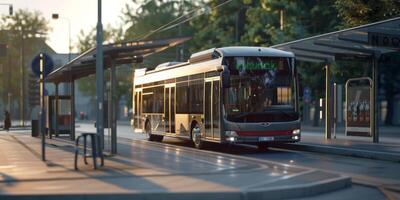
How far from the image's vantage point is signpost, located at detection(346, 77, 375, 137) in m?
25.0

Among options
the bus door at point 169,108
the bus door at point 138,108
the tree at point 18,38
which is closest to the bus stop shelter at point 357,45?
the bus door at point 169,108

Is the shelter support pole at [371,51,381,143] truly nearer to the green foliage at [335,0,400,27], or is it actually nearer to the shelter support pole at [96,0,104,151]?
the green foliage at [335,0,400,27]

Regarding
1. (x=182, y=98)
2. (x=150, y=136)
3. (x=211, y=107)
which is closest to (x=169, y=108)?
(x=182, y=98)

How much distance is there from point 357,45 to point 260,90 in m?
4.71

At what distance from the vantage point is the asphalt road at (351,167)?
40.3 ft

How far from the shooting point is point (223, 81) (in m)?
20.4

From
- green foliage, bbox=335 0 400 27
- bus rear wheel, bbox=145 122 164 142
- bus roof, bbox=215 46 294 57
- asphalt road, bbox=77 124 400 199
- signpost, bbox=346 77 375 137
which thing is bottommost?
asphalt road, bbox=77 124 400 199

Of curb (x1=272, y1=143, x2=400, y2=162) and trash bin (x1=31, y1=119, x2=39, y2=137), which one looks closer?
curb (x1=272, y1=143, x2=400, y2=162)

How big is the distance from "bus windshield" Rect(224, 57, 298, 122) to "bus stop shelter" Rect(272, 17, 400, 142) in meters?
2.07

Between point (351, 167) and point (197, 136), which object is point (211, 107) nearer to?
point (197, 136)

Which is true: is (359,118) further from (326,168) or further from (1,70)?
(1,70)

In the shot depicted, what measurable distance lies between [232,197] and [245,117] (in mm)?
10069

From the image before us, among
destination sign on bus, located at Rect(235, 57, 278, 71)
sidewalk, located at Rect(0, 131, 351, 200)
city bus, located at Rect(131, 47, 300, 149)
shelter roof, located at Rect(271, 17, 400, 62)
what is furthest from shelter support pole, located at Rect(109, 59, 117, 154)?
shelter roof, located at Rect(271, 17, 400, 62)

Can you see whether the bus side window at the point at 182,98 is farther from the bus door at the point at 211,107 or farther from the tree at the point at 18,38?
the tree at the point at 18,38
